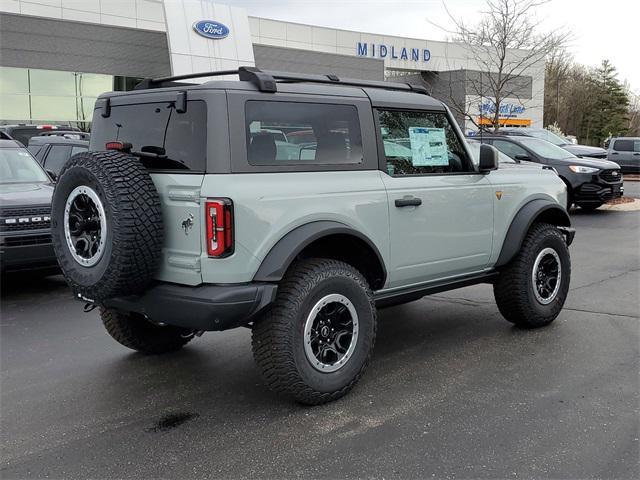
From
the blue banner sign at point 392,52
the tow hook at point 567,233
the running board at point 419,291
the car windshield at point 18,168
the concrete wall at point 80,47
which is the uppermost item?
the blue banner sign at point 392,52

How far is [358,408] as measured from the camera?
4109mm

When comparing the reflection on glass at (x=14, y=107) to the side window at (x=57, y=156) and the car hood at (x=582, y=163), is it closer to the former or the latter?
the side window at (x=57, y=156)

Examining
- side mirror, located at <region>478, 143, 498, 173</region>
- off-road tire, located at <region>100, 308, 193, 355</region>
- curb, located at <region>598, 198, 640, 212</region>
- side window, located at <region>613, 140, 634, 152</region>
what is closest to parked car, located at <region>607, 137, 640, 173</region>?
side window, located at <region>613, 140, 634, 152</region>

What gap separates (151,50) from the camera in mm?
30109

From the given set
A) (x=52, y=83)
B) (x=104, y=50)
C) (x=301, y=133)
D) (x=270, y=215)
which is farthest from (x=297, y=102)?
(x=104, y=50)

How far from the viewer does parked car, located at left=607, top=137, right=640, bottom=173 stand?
26.6 meters

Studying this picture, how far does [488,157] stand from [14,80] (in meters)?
26.1

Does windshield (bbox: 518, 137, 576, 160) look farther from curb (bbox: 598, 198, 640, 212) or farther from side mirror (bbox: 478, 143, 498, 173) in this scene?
side mirror (bbox: 478, 143, 498, 173)

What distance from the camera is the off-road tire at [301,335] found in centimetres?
390

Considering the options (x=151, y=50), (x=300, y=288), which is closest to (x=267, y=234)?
(x=300, y=288)

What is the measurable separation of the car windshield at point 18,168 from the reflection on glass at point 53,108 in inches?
798

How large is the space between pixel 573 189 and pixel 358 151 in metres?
11.4

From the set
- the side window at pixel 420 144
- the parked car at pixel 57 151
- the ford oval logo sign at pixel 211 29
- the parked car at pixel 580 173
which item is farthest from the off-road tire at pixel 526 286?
the ford oval logo sign at pixel 211 29

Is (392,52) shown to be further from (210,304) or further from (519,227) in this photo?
(210,304)
